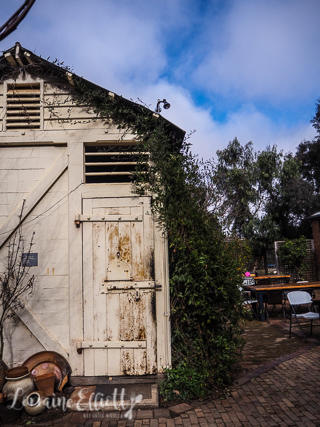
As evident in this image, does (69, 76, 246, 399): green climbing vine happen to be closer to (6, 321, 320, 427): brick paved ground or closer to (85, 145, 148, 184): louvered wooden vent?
(85, 145, 148, 184): louvered wooden vent

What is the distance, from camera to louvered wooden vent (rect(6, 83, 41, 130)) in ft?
17.0

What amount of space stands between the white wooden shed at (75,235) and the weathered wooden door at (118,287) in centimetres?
1

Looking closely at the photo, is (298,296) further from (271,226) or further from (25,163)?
(271,226)

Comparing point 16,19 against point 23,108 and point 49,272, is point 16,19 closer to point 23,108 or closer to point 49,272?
point 23,108

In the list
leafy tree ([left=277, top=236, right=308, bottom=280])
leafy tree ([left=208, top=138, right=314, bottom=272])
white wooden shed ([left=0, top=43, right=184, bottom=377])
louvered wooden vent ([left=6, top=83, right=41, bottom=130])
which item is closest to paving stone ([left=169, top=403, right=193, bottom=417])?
white wooden shed ([left=0, top=43, right=184, bottom=377])

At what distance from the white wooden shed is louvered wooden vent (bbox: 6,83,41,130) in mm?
15

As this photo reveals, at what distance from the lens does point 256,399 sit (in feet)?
14.0

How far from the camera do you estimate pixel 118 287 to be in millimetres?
4789

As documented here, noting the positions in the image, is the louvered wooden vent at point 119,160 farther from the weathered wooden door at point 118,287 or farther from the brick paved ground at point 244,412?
the brick paved ground at point 244,412

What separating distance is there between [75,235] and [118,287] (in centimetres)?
98

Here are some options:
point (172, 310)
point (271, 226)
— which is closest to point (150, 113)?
point (172, 310)

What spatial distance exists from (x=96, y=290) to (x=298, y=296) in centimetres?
483

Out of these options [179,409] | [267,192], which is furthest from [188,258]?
[267,192]

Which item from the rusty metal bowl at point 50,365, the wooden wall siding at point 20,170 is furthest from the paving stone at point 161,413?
the wooden wall siding at point 20,170
